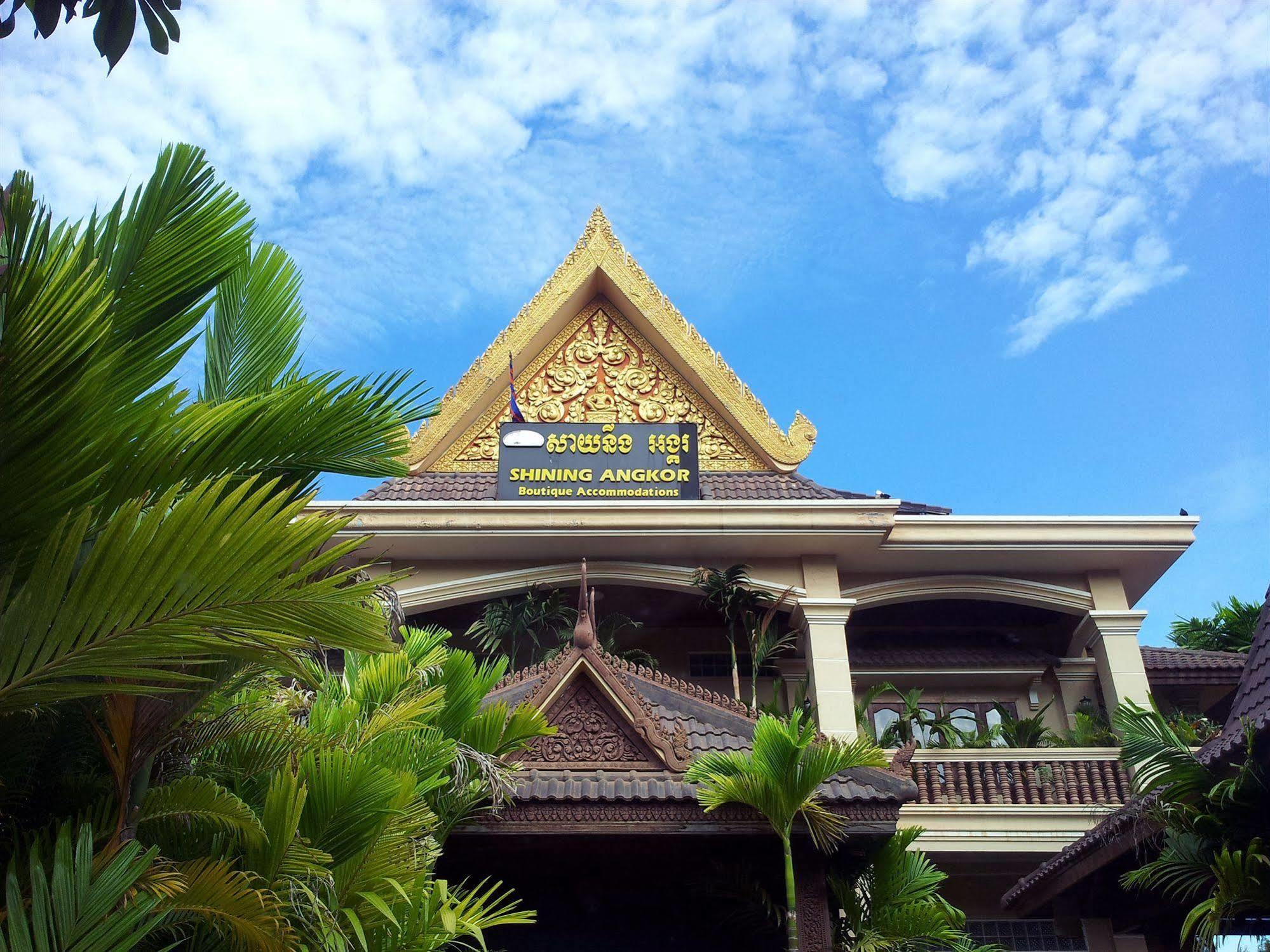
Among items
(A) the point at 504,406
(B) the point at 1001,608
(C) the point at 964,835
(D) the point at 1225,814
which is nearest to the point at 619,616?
(A) the point at 504,406

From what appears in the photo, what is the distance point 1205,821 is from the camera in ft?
18.4

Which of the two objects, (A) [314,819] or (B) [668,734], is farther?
(B) [668,734]

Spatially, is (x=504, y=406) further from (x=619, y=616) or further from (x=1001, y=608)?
(x=1001, y=608)

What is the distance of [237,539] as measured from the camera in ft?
8.80

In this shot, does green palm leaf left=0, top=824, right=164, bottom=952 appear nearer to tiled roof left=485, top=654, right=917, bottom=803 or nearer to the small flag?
tiled roof left=485, top=654, right=917, bottom=803

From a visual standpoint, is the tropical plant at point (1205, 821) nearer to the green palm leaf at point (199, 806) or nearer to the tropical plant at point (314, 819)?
the tropical plant at point (314, 819)

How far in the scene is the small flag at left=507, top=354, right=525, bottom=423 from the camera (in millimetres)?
13383

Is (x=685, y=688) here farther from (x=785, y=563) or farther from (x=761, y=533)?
(x=785, y=563)

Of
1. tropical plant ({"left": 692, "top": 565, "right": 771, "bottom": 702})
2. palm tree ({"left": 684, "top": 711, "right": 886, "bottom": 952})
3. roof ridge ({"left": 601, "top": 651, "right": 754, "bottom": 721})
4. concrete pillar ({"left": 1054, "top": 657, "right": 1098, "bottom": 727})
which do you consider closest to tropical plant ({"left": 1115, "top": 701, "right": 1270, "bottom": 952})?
palm tree ({"left": 684, "top": 711, "right": 886, "bottom": 952})

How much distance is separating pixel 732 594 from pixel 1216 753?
6626mm

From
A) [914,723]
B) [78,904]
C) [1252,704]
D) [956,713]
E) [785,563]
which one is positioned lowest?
[78,904]

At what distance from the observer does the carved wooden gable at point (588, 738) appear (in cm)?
603

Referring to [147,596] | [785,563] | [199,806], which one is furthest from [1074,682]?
[147,596]

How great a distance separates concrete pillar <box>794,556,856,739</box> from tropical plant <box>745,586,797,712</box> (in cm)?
24
